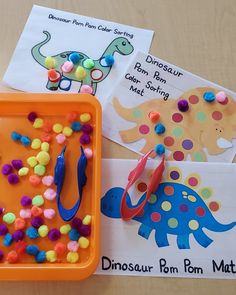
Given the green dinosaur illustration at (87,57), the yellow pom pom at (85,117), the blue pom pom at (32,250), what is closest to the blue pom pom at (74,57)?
the green dinosaur illustration at (87,57)

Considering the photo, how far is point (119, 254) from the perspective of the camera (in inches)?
22.1

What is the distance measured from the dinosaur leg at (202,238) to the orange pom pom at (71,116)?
0.25 metres

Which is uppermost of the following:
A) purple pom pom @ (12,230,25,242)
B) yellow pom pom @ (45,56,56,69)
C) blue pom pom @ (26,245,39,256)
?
yellow pom pom @ (45,56,56,69)

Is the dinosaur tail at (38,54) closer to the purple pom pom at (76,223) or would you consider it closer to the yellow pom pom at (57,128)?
the yellow pom pom at (57,128)

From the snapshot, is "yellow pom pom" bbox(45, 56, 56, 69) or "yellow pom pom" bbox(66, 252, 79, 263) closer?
"yellow pom pom" bbox(66, 252, 79, 263)

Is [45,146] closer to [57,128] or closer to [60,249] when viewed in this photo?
[57,128]

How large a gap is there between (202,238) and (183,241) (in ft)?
0.09

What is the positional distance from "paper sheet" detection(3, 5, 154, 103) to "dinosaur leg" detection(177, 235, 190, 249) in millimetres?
251

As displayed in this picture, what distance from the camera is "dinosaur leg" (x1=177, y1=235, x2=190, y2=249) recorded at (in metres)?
0.57

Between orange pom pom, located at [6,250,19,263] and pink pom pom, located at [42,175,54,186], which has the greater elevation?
pink pom pom, located at [42,175,54,186]

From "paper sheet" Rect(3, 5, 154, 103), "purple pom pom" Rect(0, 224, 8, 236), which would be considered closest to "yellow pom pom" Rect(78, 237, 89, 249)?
"purple pom pom" Rect(0, 224, 8, 236)

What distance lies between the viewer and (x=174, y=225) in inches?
22.6

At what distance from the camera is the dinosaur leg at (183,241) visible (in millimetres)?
565

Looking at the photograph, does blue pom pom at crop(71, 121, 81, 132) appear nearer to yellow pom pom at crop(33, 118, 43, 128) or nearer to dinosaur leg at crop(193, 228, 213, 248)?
yellow pom pom at crop(33, 118, 43, 128)
